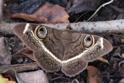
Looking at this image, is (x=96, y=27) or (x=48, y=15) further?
(x=48, y=15)

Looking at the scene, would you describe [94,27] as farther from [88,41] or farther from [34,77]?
[34,77]

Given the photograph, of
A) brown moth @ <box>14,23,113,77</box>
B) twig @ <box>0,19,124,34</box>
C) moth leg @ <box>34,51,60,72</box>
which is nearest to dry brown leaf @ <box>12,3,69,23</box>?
twig @ <box>0,19,124,34</box>

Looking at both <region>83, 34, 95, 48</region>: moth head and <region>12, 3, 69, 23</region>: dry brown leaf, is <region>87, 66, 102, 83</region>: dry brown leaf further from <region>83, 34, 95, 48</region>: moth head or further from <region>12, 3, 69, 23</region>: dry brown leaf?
<region>12, 3, 69, 23</region>: dry brown leaf

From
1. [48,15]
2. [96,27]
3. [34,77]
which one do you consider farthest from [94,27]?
[34,77]

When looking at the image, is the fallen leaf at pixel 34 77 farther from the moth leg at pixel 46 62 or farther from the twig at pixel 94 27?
the twig at pixel 94 27

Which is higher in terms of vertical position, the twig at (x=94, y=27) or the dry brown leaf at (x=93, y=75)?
the twig at (x=94, y=27)

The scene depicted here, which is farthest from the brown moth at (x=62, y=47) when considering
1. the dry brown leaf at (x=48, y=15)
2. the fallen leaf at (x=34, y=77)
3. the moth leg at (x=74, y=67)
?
the dry brown leaf at (x=48, y=15)
